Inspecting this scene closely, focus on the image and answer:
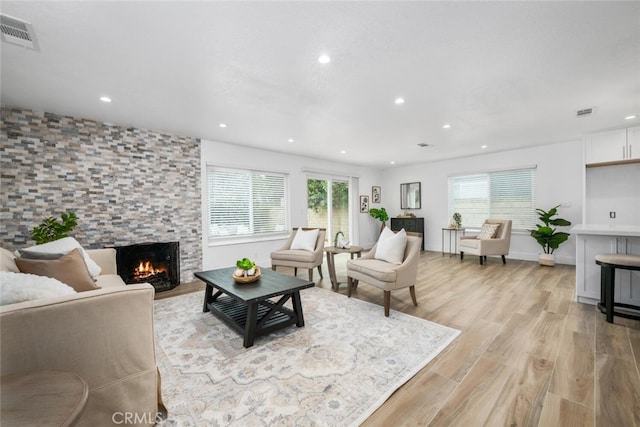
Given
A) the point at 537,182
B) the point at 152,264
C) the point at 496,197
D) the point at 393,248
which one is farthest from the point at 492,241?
the point at 152,264

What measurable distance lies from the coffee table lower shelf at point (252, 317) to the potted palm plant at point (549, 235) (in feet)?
17.0

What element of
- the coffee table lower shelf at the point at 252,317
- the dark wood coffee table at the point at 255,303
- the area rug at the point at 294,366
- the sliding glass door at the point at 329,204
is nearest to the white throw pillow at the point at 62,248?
the area rug at the point at 294,366

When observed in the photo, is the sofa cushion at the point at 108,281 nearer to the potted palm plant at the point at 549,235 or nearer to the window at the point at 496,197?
the potted palm plant at the point at 549,235

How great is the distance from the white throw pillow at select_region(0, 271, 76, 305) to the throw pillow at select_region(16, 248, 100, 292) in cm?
82

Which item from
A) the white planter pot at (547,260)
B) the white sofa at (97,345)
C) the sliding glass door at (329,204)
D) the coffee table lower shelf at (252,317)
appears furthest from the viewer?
the sliding glass door at (329,204)

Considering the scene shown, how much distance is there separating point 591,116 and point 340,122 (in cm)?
353

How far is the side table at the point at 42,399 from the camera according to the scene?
71cm

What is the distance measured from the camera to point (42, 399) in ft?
2.61

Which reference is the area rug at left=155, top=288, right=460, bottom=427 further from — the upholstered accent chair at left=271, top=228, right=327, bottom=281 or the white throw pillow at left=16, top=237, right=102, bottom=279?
the upholstered accent chair at left=271, top=228, right=327, bottom=281

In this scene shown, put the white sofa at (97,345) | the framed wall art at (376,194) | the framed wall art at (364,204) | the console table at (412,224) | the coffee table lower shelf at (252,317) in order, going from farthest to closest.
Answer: the framed wall art at (376,194) < the framed wall art at (364,204) < the console table at (412,224) < the coffee table lower shelf at (252,317) < the white sofa at (97,345)

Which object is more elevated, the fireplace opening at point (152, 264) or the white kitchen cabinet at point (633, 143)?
the white kitchen cabinet at point (633, 143)

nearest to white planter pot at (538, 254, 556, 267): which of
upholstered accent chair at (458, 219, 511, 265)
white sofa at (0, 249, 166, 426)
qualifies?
upholstered accent chair at (458, 219, 511, 265)

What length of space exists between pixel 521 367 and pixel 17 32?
4355 mm

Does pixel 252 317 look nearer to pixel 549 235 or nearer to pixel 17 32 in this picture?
pixel 17 32
